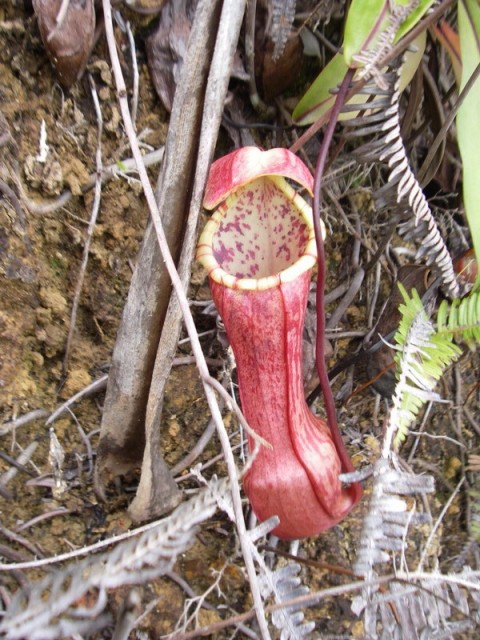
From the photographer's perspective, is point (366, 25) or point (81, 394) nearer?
point (366, 25)

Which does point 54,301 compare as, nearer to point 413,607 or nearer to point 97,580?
point 97,580

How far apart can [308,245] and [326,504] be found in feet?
1.66

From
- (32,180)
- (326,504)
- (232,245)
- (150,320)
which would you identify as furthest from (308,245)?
(32,180)

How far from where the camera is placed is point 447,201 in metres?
1.54

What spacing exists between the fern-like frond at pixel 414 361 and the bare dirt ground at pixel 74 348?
35 centimetres

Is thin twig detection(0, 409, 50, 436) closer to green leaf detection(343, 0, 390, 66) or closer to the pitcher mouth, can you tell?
the pitcher mouth

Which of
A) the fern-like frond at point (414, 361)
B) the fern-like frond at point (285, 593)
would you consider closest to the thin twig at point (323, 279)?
the fern-like frond at point (414, 361)

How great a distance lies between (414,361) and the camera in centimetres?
111

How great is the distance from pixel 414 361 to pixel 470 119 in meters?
0.55

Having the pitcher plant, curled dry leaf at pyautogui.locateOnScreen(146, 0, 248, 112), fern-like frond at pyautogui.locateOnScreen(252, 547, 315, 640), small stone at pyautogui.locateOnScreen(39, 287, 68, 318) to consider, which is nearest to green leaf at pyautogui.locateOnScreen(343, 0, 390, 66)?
the pitcher plant

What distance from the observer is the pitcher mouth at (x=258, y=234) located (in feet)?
3.24

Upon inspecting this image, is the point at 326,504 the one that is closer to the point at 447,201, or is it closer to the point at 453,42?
the point at 447,201

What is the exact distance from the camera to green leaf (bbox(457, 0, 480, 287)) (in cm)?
110

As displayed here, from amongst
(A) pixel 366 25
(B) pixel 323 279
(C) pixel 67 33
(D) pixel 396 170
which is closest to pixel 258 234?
(B) pixel 323 279
